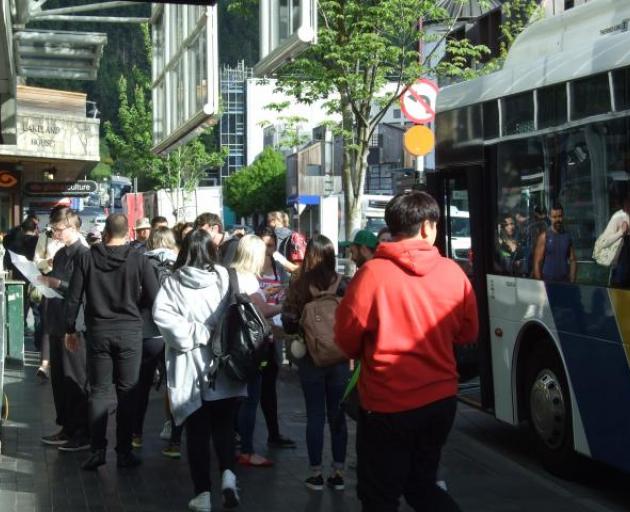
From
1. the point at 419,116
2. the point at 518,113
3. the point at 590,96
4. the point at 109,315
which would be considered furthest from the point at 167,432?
the point at 419,116

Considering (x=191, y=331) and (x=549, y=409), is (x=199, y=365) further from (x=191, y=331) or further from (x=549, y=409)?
(x=549, y=409)

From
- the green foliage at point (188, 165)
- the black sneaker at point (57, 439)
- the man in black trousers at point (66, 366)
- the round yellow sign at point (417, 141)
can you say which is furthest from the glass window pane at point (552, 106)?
the green foliage at point (188, 165)

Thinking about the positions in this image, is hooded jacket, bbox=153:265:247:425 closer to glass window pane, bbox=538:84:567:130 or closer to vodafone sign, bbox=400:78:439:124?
glass window pane, bbox=538:84:567:130

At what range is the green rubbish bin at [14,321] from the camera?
14.5 meters

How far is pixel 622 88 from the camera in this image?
7.48 m

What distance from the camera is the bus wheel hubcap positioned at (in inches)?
332

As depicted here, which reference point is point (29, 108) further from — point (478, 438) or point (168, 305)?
point (168, 305)

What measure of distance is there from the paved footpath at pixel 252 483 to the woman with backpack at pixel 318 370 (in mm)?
220

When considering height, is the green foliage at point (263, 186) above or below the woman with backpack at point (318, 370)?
above

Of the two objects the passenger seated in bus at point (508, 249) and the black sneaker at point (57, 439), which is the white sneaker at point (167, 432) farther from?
the passenger seated in bus at point (508, 249)

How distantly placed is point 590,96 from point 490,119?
177 cm

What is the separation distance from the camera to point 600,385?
766 centimetres

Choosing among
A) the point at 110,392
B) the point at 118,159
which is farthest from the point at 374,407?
the point at 118,159

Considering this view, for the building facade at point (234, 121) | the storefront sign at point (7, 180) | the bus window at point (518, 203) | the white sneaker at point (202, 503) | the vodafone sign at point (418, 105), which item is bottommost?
the white sneaker at point (202, 503)
